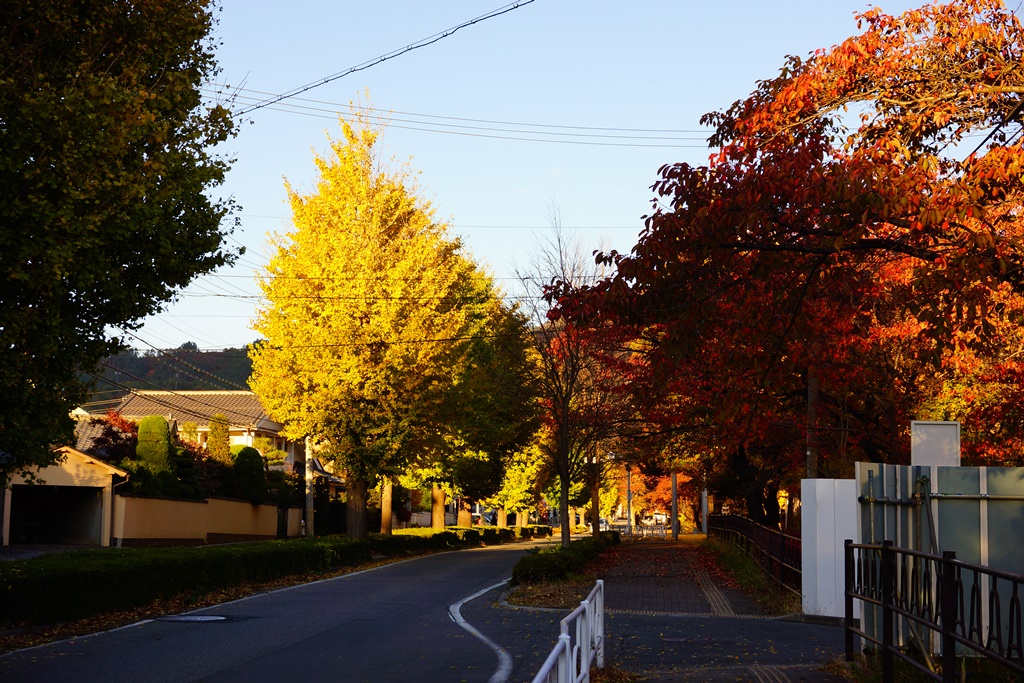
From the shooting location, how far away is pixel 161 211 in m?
13.0

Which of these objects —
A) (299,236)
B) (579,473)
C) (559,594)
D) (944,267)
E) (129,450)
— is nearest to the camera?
(944,267)

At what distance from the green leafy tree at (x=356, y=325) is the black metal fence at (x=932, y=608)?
21.7 meters

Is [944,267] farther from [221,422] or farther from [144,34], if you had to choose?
[221,422]

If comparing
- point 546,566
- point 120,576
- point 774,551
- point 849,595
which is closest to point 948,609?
point 849,595

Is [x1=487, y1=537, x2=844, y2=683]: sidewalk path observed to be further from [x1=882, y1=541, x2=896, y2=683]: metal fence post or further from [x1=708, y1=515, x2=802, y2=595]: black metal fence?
[x1=882, y1=541, x2=896, y2=683]: metal fence post

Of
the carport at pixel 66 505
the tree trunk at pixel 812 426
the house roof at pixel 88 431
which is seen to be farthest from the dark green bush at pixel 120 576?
the house roof at pixel 88 431

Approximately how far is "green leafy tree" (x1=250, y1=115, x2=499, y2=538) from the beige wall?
7.83 metres

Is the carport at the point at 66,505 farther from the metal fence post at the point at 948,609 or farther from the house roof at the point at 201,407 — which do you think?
the metal fence post at the point at 948,609

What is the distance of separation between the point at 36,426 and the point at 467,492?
36.5 meters

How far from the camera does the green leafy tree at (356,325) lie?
3006 centimetres

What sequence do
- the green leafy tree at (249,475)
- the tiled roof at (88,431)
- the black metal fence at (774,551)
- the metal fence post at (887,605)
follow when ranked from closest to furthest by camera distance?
the metal fence post at (887,605) → the black metal fence at (774,551) → the tiled roof at (88,431) → the green leafy tree at (249,475)

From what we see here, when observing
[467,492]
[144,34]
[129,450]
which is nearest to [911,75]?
[144,34]

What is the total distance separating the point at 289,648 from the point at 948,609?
8384 mm

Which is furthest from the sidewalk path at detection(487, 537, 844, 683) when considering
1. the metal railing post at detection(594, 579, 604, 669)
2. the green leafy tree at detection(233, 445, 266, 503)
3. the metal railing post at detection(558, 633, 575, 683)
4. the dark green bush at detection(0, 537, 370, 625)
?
the green leafy tree at detection(233, 445, 266, 503)
